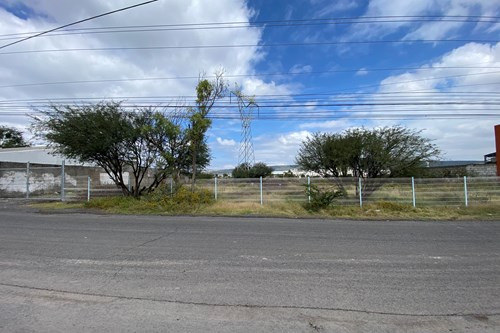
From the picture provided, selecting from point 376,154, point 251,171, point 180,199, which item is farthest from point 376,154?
point 251,171

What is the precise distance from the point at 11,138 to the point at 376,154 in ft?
209

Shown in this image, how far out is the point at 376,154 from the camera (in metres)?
21.2

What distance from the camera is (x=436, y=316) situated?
13.8ft

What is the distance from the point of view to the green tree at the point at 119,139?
1912cm

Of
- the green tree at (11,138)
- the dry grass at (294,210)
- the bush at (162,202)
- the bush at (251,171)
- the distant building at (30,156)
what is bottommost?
the dry grass at (294,210)

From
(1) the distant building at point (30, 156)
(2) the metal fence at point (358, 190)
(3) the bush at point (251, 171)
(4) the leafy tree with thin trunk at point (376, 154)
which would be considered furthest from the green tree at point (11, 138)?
(4) the leafy tree with thin trunk at point (376, 154)

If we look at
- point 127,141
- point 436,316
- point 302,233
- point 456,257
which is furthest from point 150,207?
point 436,316

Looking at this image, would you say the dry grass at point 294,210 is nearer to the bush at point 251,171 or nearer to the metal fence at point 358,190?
the metal fence at point 358,190

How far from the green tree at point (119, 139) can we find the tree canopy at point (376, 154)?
9.03 meters

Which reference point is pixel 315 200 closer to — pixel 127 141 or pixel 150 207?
pixel 150 207

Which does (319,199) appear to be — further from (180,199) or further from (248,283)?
(248,283)

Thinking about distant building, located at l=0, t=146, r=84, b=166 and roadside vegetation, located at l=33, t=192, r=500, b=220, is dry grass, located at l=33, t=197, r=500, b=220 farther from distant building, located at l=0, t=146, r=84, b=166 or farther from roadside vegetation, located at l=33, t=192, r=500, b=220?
distant building, located at l=0, t=146, r=84, b=166

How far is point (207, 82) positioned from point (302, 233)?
11913 mm

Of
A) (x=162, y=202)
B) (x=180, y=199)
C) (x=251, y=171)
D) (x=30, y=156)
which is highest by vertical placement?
(x=30, y=156)
